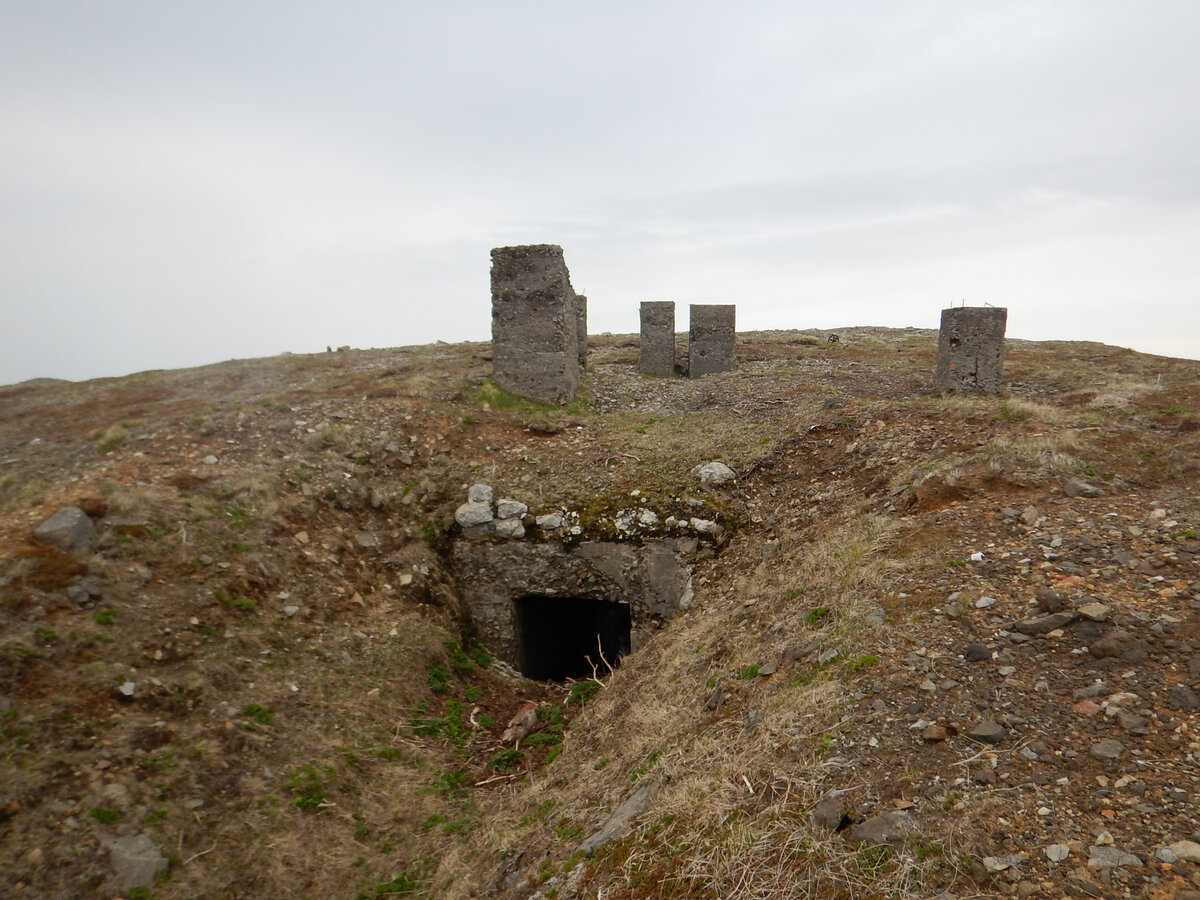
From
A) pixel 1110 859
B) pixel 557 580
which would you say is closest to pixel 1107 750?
pixel 1110 859

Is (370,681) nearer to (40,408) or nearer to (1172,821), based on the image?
(1172,821)

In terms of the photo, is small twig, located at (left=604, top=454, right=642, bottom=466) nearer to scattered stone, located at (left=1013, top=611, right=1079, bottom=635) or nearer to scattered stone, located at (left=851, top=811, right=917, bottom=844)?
scattered stone, located at (left=1013, top=611, right=1079, bottom=635)

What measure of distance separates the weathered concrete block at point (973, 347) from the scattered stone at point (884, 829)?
15.5 metres

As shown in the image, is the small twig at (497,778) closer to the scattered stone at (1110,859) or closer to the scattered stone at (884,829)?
the scattered stone at (884,829)

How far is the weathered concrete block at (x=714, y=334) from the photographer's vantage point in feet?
71.3

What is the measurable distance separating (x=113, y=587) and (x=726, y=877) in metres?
7.45

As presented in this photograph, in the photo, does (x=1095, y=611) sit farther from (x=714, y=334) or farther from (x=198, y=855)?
(x=714, y=334)

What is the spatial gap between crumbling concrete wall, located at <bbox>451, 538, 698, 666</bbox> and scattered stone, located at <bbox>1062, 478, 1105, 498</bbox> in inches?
A: 188

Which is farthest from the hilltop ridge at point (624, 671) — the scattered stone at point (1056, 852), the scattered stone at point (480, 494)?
the scattered stone at point (480, 494)

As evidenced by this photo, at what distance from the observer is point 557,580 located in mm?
10352

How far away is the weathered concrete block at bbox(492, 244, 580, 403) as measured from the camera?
45.9 feet

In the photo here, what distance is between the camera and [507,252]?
46.0 feet

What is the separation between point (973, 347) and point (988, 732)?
1494cm

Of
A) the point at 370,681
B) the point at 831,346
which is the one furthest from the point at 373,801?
the point at 831,346
